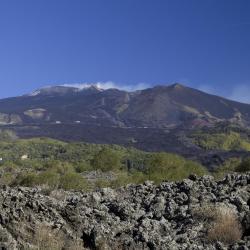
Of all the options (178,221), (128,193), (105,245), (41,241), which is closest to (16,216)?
(41,241)

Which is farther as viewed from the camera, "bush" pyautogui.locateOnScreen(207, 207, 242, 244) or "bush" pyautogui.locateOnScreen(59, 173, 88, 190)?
"bush" pyautogui.locateOnScreen(59, 173, 88, 190)

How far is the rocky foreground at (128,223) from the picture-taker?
574 inches

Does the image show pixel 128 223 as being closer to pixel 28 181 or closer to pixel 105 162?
pixel 28 181

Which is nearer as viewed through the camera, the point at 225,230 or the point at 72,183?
the point at 225,230

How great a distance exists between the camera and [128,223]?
54.7 feet

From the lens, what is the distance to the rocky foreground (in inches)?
574

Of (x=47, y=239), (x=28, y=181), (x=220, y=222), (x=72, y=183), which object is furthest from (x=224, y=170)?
(x=47, y=239)

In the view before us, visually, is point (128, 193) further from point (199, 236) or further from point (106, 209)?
point (199, 236)

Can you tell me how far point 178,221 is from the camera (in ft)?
57.4

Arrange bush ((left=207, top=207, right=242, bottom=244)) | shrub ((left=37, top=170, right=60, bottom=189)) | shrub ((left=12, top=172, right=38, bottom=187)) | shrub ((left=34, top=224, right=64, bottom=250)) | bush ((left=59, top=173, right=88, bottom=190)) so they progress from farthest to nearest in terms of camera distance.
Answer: shrub ((left=12, top=172, right=38, bottom=187))
shrub ((left=37, top=170, right=60, bottom=189))
bush ((left=59, top=173, right=88, bottom=190))
bush ((left=207, top=207, right=242, bottom=244))
shrub ((left=34, top=224, right=64, bottom=250))

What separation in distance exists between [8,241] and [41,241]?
82cm

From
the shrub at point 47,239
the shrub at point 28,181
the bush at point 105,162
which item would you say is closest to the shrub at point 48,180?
the shrub at point 28,181

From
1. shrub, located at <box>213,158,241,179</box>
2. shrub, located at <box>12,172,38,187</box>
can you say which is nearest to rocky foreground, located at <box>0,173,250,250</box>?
shrub, located at <box>12,172,38,187</box>

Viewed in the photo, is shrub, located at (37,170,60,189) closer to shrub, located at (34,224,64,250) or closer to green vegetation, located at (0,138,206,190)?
green vegetation, located at (0,138,206,190)
